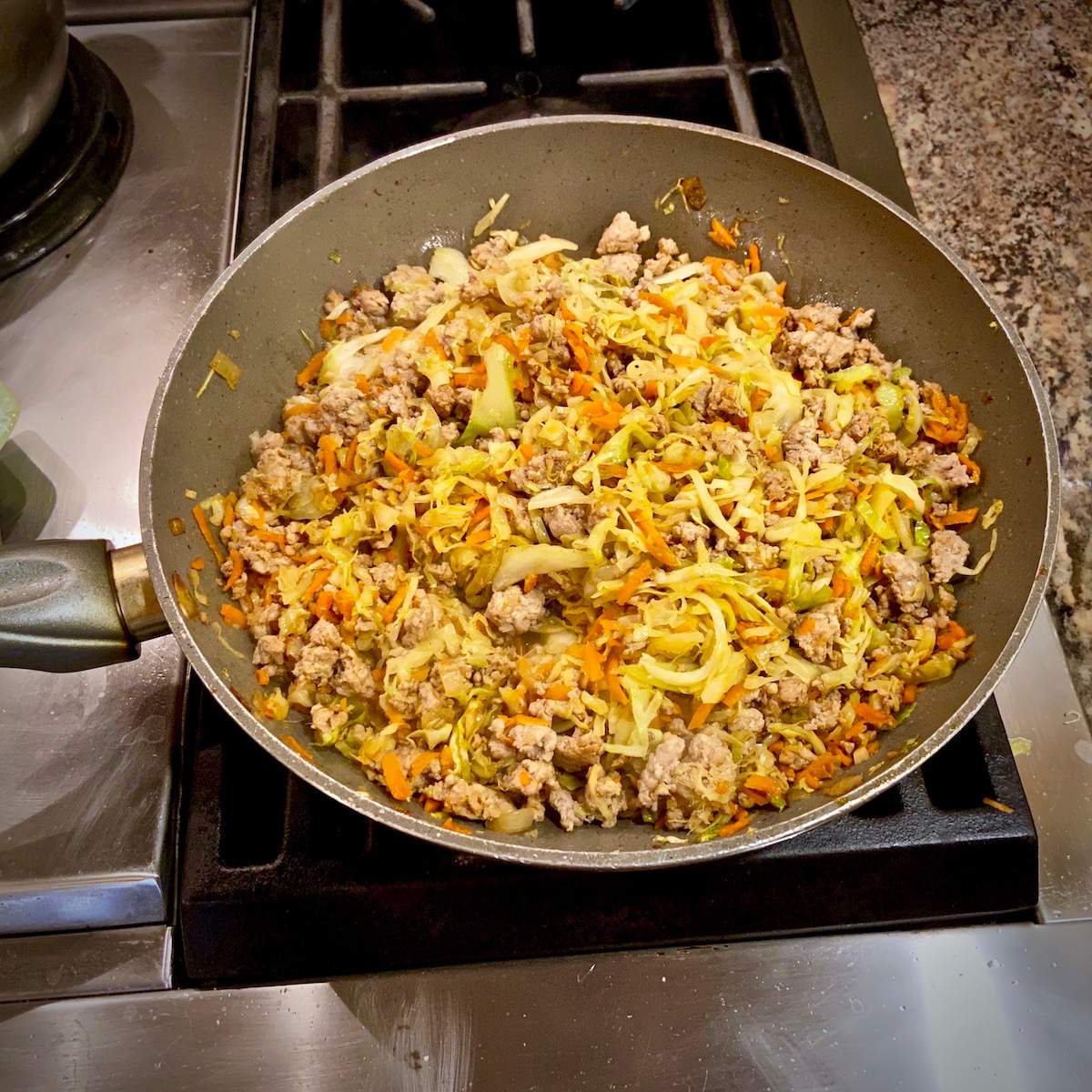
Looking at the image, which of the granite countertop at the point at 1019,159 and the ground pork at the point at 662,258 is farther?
the granite countertop at the point at 1019,159

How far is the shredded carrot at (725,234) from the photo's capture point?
67.2 inches

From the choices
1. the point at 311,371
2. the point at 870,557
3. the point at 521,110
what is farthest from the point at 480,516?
the point at 521,110

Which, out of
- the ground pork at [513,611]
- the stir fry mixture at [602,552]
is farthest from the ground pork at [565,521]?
the ground pork at [513,611]

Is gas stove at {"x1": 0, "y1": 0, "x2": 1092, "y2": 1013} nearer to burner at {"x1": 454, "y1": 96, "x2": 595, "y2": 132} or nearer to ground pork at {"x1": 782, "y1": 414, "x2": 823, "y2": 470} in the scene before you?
burner at {"x1": 454, "y1": 96, "x2": 595, "y2": 132}

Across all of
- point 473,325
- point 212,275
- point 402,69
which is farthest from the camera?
point 402,69

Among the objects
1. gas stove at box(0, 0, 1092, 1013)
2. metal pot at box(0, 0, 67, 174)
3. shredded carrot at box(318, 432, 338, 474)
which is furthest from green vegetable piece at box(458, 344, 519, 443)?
metal pot at box(0, 0, 67, 174)

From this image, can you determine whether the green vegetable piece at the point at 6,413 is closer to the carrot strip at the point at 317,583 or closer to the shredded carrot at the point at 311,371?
the shredded carrot at the point at 311,371

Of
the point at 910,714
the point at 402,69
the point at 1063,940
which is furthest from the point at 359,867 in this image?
the point at 402,69

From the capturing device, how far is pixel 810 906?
1.35 metres

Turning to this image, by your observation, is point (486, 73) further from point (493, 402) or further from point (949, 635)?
point (949, 635)

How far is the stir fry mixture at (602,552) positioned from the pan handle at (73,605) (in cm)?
14

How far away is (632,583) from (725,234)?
2.71 ft

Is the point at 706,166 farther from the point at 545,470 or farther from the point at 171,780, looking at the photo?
the point at 171,780

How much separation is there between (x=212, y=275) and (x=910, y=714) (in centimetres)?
172
